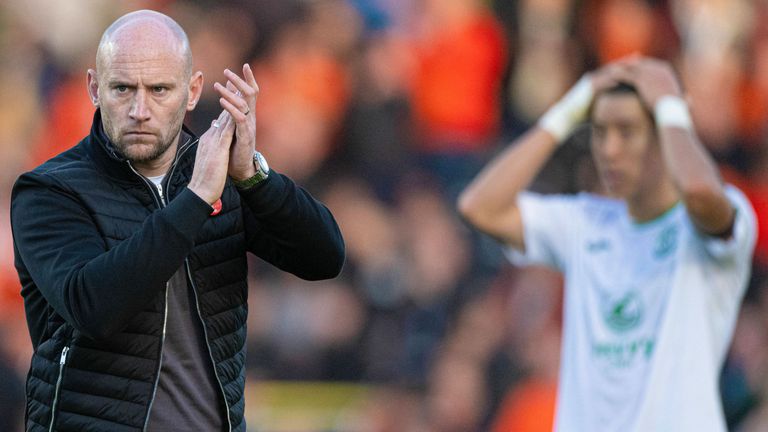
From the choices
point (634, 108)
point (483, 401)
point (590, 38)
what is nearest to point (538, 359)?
point (483, 401)

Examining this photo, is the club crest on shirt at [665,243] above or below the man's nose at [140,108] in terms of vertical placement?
below

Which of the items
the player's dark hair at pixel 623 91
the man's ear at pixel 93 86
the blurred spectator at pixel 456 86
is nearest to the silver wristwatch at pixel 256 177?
the man's ear at pixel 93 86

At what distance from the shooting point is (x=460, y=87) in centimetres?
1012

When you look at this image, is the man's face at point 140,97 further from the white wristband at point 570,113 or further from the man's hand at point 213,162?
the white wristband at point 570,113

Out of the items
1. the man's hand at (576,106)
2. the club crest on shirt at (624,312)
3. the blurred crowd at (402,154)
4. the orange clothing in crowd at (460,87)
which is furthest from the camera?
the orange clothing in crowd at (460,87)

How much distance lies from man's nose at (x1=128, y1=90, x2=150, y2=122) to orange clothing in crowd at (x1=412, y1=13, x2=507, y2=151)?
6.33 metres

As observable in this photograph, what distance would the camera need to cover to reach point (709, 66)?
11125mm

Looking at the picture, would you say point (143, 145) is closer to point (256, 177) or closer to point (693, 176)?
point (256, 177)

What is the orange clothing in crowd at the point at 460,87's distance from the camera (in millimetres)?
9938

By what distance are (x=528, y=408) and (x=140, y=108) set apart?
5.45 metres

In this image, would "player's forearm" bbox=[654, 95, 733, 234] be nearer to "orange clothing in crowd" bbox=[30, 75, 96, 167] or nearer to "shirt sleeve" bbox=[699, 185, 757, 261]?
"shirt sleeve" bbox=[699, 185, 757, 261]

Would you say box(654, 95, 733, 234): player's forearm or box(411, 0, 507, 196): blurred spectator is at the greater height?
box(654, 95, 733, 234): player's forearm

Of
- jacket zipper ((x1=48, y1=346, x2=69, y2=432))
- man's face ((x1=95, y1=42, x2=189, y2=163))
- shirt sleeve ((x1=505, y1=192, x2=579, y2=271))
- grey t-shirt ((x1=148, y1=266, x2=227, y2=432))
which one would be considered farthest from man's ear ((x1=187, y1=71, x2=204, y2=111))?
shirt sleeve ((x1=505, y1=192, x2=579, y2=271))

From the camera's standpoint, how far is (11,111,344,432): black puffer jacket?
10.9ft
